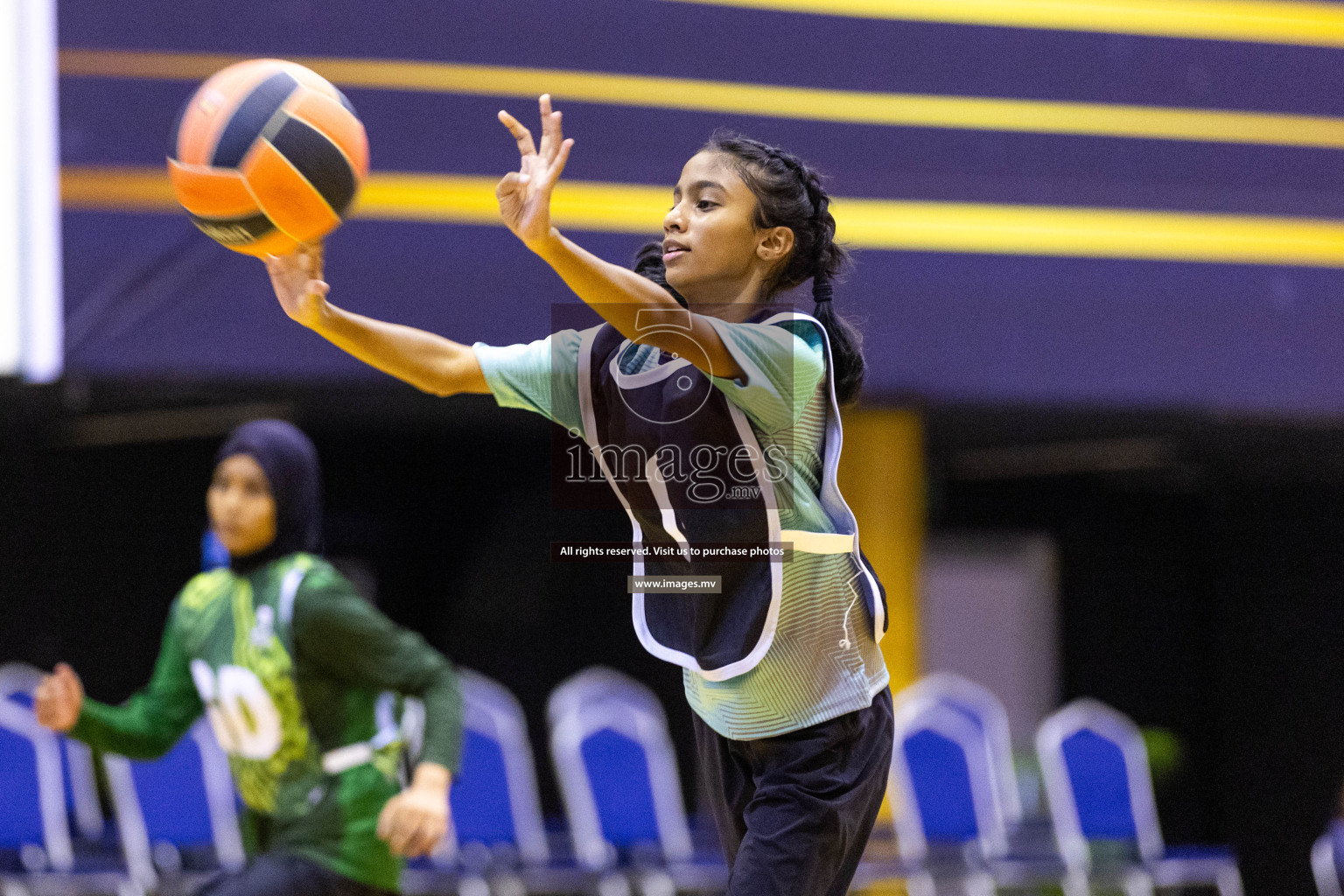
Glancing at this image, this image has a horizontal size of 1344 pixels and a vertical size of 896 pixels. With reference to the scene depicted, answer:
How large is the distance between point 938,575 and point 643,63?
3320 millimetres

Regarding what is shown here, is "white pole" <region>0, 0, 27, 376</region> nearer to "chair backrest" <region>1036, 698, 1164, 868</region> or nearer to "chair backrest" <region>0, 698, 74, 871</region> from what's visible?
"chair backrest" <region>0, 698, 74, 871</region>

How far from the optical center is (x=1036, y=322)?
632 centimetres

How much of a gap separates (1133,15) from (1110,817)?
12.8 ft

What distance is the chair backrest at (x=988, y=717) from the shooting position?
21.2 feet

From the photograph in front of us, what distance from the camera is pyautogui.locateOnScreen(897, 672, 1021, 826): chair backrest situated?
21.2 ft

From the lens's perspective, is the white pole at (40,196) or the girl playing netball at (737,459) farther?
the white pole at (40,196)

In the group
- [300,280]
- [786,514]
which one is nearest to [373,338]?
[300,280]

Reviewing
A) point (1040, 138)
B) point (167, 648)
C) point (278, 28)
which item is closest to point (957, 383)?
point (1040, 138)

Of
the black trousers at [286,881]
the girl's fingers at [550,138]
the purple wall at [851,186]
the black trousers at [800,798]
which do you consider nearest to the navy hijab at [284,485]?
the black trousers at [286,881]

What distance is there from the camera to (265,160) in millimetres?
2363

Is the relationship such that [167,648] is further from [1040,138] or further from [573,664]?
[1040,138]

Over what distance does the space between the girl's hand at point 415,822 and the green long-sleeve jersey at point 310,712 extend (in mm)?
270

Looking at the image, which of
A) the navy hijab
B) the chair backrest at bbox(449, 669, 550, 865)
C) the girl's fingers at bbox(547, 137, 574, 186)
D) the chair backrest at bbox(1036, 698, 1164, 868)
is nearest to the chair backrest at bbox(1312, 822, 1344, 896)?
the chair backrest at bbox(1036, 698, 1164, 868)

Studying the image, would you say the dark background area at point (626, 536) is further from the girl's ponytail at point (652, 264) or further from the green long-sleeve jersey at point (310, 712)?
the girl's ponytail at point (652, 264)
